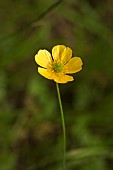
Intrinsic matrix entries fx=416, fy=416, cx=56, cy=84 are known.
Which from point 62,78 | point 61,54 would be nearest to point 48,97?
point 61,54

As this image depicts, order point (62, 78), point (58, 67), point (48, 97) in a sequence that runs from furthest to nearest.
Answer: point (48, 97) → point (58, 67) → point (62, 78)

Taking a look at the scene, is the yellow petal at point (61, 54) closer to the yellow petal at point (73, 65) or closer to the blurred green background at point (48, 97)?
the yellow petal at point (73, 65)

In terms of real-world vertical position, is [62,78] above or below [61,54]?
below

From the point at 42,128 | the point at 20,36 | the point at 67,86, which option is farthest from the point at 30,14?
the point at 42,128

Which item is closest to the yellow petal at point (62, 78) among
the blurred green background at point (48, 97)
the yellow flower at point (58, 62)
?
the yellow flower at point (58, 62)

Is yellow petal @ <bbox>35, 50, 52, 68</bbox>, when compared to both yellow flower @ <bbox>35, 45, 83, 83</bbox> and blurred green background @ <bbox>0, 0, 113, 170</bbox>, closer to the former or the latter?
yellow flower @ <bbox>35, 45, 83, 83</bbox>

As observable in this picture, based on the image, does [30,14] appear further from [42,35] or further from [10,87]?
[10,87]

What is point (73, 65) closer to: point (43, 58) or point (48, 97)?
point (43, 58)

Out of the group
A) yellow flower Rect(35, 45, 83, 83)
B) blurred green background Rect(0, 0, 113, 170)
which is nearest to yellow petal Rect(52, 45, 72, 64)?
yellow flower Rect(35, 45, 83, 83)
